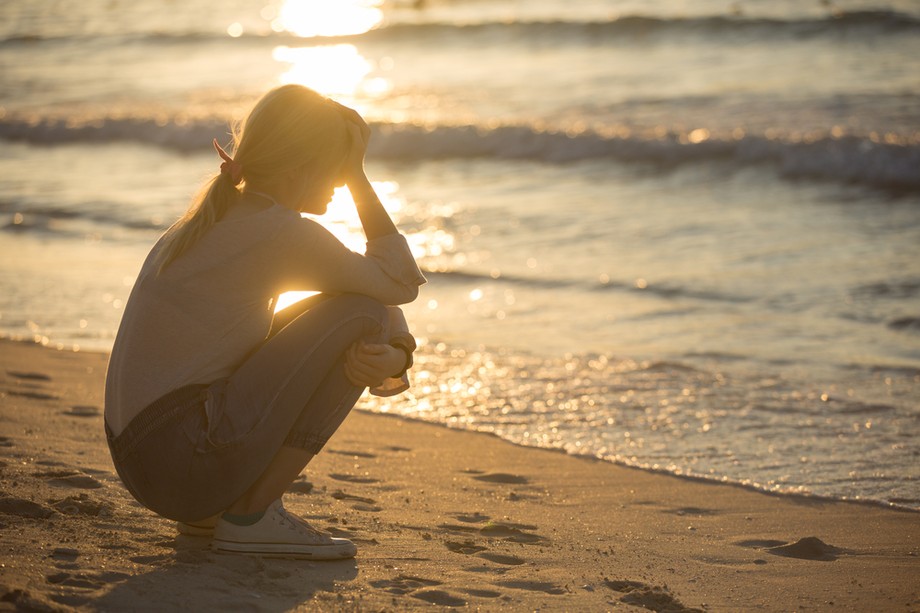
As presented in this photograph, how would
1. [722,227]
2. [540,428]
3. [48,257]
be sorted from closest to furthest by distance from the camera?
[540,428] → [48,257] → [722,227]

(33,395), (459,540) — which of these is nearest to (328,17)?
(33,395)

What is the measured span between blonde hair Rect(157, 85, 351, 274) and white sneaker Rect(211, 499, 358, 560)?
0.82 m

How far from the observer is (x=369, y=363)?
3.47m

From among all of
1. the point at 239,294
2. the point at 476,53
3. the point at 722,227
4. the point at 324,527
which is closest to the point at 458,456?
the point at 324,527

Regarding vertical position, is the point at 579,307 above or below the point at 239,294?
below

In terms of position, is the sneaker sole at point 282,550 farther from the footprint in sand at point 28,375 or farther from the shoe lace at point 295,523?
the footprint in sand at point 28,375

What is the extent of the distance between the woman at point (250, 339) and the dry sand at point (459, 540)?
26 centimetres

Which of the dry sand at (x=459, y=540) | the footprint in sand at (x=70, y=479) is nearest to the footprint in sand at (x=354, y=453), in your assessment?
the dry sand at (x=459, y=540)

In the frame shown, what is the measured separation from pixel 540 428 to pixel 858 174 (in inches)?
314

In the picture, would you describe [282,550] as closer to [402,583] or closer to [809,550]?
[402,583]

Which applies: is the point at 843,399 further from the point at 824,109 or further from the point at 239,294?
the point at 824,109

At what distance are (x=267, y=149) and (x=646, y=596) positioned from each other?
170cm

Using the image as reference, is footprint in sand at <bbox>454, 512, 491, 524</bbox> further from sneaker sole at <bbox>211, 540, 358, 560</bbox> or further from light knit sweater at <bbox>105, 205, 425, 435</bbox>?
light knit sweater at <bbox>105, 205, 425, 435</bbox>

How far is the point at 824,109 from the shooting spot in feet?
48.6
